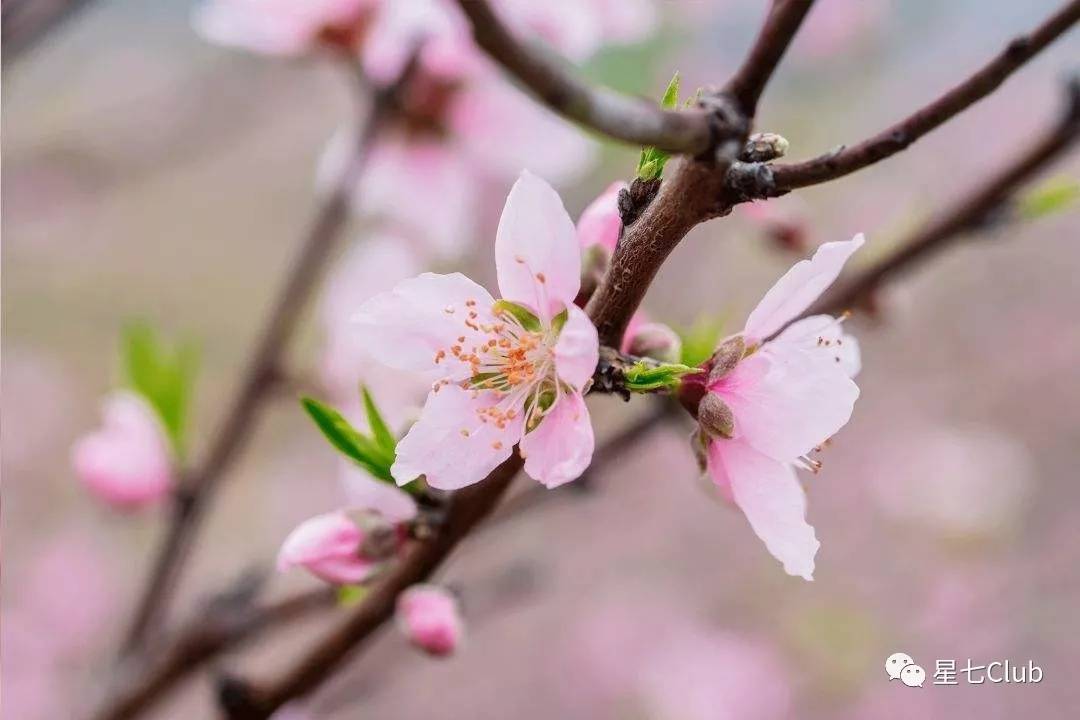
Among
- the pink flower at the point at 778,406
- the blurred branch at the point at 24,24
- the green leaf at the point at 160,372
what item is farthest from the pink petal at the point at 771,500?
the blurred branch at the point at 24,24

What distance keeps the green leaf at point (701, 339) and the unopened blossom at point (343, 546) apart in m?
0.23

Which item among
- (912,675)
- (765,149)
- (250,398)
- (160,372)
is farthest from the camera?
(250,398)

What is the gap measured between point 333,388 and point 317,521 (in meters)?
0.64

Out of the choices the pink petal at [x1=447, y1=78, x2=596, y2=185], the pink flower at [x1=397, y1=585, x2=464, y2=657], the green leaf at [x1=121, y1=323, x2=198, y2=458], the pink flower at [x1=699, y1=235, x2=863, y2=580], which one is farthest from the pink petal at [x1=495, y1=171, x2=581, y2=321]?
the pink petal at [x1=447, y1=78, x2=596, y2=185]

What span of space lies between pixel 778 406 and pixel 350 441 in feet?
0.89

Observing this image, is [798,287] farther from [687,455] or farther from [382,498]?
[687,455]

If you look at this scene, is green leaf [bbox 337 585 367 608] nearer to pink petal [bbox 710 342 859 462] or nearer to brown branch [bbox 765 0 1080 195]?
pink petal [bbox 710 342 859 462]

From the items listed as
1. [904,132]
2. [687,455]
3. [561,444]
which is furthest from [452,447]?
[687,455]

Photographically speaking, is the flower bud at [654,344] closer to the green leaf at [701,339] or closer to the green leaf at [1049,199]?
the green leaf at [701,339]

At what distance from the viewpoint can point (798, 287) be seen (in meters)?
0.53

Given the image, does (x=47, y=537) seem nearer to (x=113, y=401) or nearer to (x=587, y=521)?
(x=587, y=521)

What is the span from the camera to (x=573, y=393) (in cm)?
53

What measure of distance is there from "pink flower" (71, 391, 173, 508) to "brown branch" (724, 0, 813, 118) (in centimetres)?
83

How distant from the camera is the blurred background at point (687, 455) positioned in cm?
281
